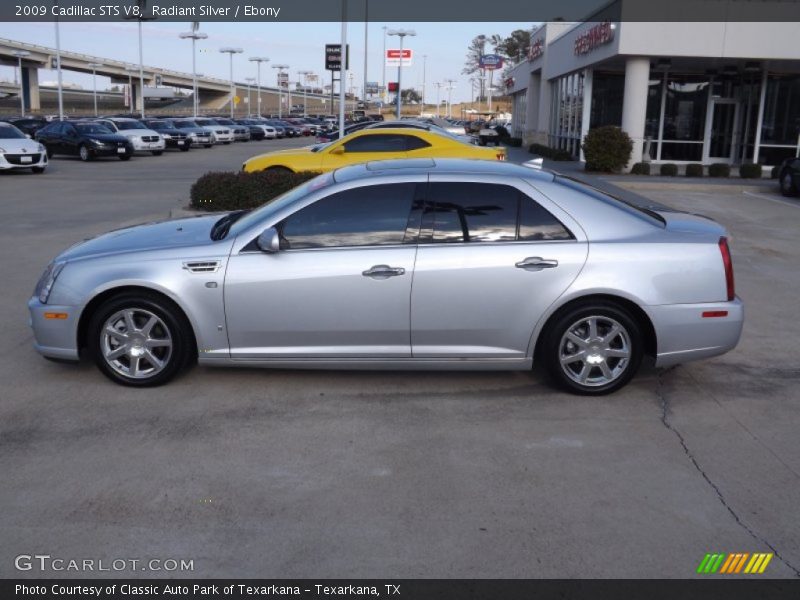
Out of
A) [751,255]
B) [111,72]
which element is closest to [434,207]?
[751,255]

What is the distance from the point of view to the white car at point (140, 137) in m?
35.4

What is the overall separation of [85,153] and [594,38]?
19.2m

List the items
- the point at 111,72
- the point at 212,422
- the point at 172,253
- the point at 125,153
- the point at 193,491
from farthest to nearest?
the point at 111,72, the point at 125,153, the point at 172,253, the point at 212,422, the point at 193,491

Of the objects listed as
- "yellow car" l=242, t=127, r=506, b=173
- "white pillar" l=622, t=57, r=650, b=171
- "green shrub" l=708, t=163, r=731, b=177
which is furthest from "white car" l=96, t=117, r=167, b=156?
"green shrub" l=708, t=163, r=731, b=177

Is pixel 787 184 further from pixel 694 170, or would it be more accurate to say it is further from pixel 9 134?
pixel 9 134

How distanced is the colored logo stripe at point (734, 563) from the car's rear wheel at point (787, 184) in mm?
19937

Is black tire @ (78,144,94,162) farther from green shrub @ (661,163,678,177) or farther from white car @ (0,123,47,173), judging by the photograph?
green shrub @ (661,163,678,177)

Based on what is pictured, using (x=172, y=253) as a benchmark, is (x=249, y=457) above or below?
below

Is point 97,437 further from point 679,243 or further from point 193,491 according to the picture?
point 679,243

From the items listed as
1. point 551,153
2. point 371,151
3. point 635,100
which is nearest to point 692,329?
point 371,151

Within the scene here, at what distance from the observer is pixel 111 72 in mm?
110500

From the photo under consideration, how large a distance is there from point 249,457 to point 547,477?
1.75 metres

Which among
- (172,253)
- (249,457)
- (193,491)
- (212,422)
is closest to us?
(193,491)

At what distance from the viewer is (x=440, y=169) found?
20.4ft
